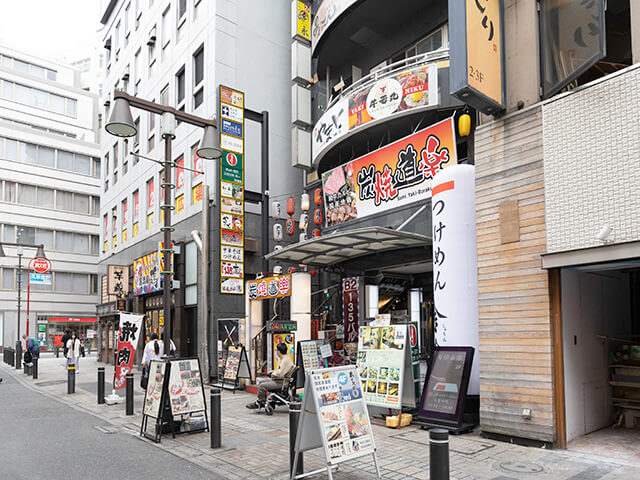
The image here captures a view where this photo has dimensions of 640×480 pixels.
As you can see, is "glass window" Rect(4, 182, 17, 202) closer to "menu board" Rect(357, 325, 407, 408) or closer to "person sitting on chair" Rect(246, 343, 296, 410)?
"person sitting on chair" Rect(246, 343, 296, 410)

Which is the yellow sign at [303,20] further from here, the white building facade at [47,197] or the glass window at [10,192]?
the glass window at [10,192]

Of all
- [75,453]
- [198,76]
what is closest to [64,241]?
[198,76]

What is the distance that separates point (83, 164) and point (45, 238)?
7.89 m

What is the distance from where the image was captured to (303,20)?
20.4m

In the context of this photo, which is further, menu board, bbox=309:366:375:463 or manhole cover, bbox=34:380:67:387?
manhole cover, bbox=34:380:67:387

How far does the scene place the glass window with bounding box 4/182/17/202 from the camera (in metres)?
44.5

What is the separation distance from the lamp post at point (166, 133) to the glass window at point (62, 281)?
4081 centimetres

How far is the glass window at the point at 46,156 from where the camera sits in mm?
47062

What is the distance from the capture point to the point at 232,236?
1661cm

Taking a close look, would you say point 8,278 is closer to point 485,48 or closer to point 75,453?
point 75,453

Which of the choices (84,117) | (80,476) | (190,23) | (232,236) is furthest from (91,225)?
(80,476)

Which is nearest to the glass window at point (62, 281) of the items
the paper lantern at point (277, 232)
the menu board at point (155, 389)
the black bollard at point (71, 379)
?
the black bollard at point (71, 379)

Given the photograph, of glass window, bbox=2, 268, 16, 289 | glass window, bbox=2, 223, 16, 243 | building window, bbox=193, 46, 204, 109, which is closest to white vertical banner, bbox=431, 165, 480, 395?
building window, bbox=193, 46, 204, 109

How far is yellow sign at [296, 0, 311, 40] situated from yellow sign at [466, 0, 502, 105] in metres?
12.4
